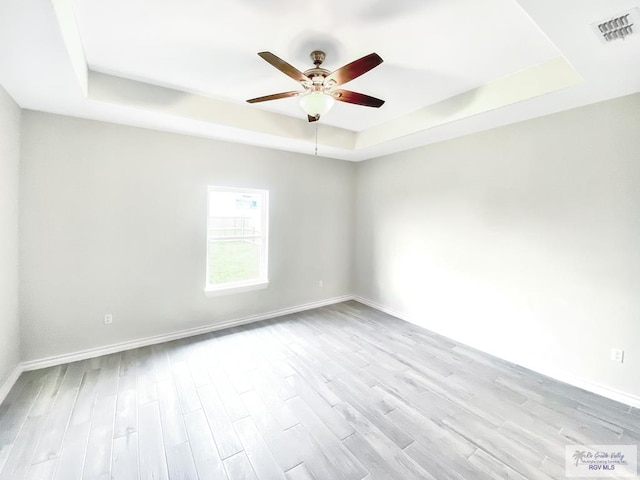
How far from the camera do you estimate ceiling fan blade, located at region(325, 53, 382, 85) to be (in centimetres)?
164

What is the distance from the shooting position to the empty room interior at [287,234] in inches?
68.0

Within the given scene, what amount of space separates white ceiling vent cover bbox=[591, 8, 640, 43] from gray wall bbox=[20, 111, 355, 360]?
339cm

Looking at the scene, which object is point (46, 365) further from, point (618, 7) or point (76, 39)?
point (618, 7)

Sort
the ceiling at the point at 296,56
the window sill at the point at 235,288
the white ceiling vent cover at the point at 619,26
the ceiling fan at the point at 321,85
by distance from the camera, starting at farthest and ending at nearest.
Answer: the window sill at the point at 235,288, the ceiling fan at the point at 321,85, the ceiling at the point at 296,56, the white ceiling vent cover at the point at 619,26

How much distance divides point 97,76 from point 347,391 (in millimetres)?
3580

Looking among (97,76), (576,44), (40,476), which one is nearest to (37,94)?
Result: (97,76)

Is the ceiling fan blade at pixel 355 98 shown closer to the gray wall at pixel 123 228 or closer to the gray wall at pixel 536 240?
the gray wall at pixel 536 240

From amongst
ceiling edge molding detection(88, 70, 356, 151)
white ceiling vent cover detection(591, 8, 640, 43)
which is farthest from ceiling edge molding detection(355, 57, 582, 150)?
ceiling edge molding detection(88, 70, 356, 151)


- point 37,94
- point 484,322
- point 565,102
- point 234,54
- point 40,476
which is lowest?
point 40,476

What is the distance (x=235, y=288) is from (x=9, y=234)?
7.36ft

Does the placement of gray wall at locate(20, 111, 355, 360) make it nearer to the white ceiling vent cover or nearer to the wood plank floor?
the wood plank floor

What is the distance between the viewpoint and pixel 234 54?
84.2 inches

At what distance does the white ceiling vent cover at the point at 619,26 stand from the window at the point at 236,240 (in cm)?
354

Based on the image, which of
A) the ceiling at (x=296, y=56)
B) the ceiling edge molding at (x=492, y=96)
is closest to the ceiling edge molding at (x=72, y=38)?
the ceiling at (x=296, y=56)
